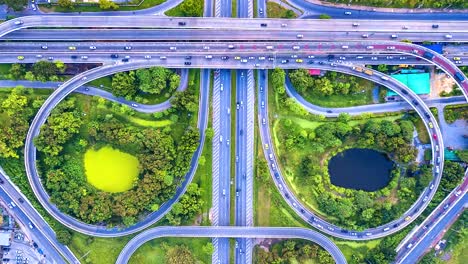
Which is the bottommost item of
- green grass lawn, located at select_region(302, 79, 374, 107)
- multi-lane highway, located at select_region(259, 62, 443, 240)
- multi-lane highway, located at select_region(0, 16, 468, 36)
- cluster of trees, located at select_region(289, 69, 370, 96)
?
multi-lane highway, located at select_region(259, 62, 443, 240)

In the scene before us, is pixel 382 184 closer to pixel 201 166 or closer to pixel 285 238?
pixel 285 238

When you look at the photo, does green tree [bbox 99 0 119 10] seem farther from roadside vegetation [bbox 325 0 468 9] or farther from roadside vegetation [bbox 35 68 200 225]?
roadside vegetation [bbox 325 0 468 9]

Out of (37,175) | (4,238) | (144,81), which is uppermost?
(144,81)

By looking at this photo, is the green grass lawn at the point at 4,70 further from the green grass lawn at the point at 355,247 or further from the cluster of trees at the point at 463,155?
the cluster of trees at the point at 463,155

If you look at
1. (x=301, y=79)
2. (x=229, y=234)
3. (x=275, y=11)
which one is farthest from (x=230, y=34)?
(x=229, y=234)

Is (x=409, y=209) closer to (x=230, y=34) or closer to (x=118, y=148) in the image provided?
(x=230, y=34)

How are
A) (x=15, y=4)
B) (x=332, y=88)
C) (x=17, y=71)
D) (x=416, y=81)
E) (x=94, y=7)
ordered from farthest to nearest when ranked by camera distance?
(x=416, y=81) → (x=332, y=88) → (x=94, y=7) → (x=17, y=71) → (x=15, y=4)

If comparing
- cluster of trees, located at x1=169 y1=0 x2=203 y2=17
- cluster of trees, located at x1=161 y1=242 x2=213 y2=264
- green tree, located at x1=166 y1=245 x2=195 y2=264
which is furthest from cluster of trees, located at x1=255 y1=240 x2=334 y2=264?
cluster of trees, located at x1=169 y1=0 x2=203 y2=17
